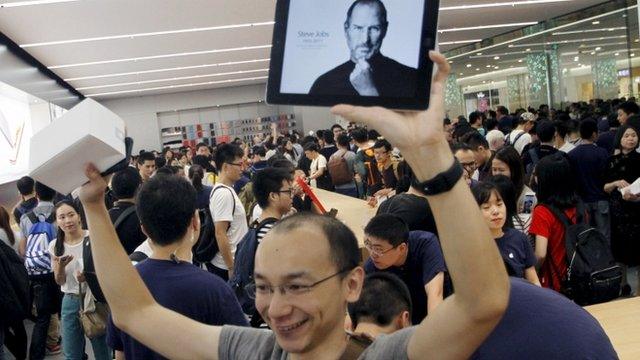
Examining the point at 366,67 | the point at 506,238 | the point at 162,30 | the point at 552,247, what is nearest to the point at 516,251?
the point at 506,238

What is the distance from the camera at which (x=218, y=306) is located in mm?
2236

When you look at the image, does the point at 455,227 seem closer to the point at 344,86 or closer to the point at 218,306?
the point at 344,86

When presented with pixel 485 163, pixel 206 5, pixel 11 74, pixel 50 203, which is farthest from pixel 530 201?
pixel 11 74

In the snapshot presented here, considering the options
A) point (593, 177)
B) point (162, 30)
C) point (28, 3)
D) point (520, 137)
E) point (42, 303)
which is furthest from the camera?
point (162, 30)

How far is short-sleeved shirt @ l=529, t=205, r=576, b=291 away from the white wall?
20.5 m

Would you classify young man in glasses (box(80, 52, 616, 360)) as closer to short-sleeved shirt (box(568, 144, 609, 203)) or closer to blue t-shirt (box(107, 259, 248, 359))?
blue t-shirt (box(107, 259, 248, 359))

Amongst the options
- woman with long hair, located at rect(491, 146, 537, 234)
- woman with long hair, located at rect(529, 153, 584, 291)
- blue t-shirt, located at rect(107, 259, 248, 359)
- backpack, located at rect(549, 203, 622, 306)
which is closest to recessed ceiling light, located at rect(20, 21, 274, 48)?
woman with long hair, located at rect(491, 146, 537, 234)

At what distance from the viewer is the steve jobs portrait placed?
1165 millimetres

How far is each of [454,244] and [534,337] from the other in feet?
1.63

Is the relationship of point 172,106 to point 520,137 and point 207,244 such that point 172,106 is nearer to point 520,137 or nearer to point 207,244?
point 520,137

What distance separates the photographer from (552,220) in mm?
3607

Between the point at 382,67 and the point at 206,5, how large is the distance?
869cm

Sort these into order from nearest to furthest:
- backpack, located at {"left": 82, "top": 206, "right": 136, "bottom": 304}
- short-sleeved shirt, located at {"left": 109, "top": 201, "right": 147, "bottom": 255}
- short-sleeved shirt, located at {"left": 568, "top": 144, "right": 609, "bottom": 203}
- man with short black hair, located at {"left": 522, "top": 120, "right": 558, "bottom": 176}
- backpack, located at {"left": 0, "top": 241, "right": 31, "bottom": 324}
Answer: backpack, located at {"left": 82, "top": 206, "right": 136, "bottom": 304}, short-sleeved shirt, located at {"left": 109, "top": 201, "right": 147, "bottom": 255}, backpack, located at {"left": 0, "top": 241, "right": 31, "bottom": 324}, short-sleeved shirt, located at {"left": 568, "top": 144, "right": 609, "bottom": 203}, man with short black hair, located at {"left": 522, "top": 120, "right": 558, "bottom": 176}

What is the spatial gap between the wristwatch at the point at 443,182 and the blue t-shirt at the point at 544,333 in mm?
527
